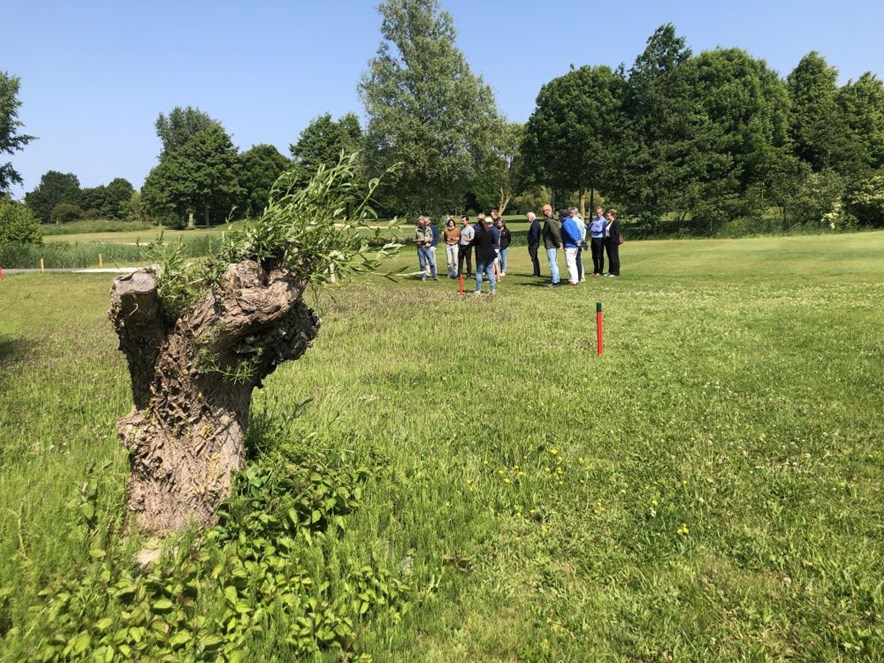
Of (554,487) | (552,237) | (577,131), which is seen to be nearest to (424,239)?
(552,237)

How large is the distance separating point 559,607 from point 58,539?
279 centimetres

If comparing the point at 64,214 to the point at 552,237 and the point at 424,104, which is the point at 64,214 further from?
the point at 552,237

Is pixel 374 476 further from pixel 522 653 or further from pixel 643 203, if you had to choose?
pixel 643 203

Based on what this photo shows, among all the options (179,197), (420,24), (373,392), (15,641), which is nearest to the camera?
(15,641)

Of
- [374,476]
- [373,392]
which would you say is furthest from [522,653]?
[373,392]

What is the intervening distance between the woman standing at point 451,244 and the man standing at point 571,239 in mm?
4246

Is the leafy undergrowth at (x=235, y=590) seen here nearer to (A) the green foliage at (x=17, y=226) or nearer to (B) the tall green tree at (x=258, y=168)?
(A) the green foliage at (x=17, y=226)

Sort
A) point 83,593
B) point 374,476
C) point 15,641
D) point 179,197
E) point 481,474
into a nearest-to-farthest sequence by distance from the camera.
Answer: point 15,641 < point 83,593 < point 374,476 < point 481,474 < point 179,197

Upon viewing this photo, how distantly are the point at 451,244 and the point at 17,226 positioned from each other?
105ft

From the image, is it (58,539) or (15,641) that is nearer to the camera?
(15,641)

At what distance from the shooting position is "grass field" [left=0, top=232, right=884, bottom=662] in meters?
2.98

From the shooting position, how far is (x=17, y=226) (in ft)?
120

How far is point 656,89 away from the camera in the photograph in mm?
44312

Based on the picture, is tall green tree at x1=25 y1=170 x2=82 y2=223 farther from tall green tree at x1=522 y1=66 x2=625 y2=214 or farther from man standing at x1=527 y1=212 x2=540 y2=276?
man standing at x1=527 y1=212 x2=540 y2=276
